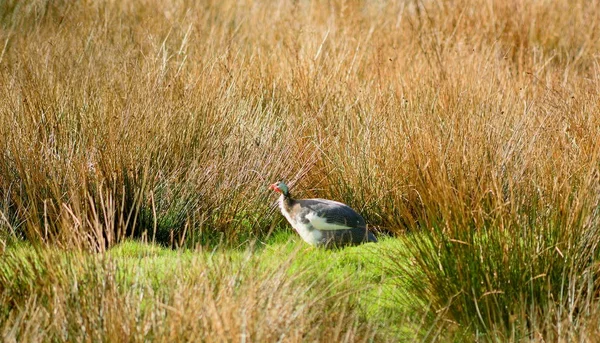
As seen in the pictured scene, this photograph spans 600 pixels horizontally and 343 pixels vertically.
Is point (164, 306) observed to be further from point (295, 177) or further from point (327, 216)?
point (295, 177)

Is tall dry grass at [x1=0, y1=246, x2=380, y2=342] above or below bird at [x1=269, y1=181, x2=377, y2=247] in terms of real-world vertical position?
above

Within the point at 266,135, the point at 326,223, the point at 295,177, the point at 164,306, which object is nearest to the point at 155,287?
the point at 164,306

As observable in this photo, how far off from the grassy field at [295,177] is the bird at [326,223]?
11cm

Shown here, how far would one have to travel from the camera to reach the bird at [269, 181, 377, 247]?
5.16 meters

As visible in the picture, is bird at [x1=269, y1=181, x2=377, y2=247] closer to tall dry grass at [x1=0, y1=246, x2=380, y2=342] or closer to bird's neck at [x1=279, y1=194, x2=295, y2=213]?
bird's neck at [x1=279, y1=194, x2=295, y2=213]

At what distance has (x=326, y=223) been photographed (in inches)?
202

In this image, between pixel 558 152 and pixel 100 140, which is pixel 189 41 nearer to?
pixel 100 140

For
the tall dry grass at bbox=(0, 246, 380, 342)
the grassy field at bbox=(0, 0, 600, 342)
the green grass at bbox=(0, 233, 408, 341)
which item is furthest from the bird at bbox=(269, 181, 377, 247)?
the tall dry grass at bbox=(0, 246, 380, 342)

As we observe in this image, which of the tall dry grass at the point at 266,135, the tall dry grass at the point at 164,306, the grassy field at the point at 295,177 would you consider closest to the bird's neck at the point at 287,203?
the grassy field at the point at 295,177

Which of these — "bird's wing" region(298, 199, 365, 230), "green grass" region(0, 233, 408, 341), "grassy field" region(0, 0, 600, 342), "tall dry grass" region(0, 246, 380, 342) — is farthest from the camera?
"bird's wing" region(298, 199, 365, 230)

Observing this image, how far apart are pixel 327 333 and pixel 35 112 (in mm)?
3009

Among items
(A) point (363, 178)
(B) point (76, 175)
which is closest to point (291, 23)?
(A) point (363, 178)

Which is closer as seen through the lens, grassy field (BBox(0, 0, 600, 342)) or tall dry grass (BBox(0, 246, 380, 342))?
tall dry grass (BBox(0, 246, 380, 342))

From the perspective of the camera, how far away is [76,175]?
222 inches
